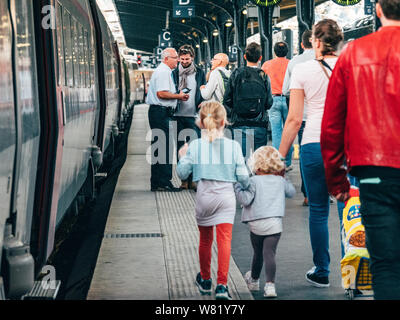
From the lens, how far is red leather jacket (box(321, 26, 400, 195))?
130 inches

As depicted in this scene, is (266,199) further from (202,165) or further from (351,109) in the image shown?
(351,109)

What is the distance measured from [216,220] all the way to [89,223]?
3954 mm

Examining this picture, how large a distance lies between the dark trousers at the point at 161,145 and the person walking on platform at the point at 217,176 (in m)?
5.14

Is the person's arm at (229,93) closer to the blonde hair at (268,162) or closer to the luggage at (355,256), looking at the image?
the blonde hair at (268,162)

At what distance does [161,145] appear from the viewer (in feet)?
33.6

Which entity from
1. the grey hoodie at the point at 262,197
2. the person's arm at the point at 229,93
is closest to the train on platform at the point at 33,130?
the grey hoodie at the point at 262,197

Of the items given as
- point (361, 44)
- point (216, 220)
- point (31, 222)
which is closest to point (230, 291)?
point (216, 220)

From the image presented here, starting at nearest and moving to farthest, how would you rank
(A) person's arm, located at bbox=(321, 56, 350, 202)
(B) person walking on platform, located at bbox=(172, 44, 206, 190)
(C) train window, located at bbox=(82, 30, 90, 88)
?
(A) person's arm, located at bbox=(321, 56, 350, 202)
(C) train window, located at bbox=(82, 30, 90, 88)
(B) person walking on platform, located at bbox=(172, 44, 206, 190)

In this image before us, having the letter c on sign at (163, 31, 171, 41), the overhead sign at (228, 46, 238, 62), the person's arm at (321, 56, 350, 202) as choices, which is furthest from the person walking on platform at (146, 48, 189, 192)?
the letter c on sign at (163, 31, 171, 41)

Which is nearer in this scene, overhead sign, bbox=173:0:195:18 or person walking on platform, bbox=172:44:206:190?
person walking on platform, bbox=172:44:206:190

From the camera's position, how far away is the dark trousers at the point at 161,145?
10250 mm

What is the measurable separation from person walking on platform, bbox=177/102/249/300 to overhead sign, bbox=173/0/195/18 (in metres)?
22.5

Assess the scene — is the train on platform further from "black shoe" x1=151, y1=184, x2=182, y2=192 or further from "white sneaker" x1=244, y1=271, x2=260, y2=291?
"black shoe" x1=151, y1=184, x2=182, y2=192

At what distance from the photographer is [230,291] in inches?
208
